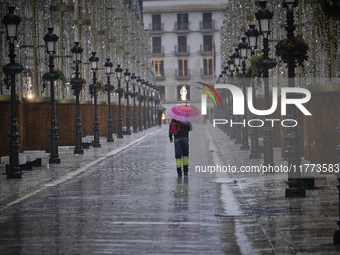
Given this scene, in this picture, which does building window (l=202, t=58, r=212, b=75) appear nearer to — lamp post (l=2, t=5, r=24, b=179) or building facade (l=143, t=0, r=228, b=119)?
building facade (l=143, t=0, r=228, b=119)

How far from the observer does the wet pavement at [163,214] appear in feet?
27.1

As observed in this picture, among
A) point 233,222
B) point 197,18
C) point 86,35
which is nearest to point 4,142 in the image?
point 233,222

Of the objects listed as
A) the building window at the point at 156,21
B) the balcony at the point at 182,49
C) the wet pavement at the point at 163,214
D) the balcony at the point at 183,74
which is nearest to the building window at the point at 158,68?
the balcony at the point at 183,74

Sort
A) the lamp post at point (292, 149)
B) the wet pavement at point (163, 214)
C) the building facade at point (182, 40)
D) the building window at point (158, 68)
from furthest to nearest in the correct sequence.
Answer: the building window at point (158, 68), the building facade at point (182, 40), the lamp post at point (292, 149), the wet pavement at point (163, 214)

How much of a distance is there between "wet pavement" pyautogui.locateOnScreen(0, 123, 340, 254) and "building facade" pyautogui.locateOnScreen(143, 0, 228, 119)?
9334cm

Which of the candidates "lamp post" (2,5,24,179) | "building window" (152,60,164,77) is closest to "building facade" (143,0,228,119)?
"building window" (152,60,164,77)

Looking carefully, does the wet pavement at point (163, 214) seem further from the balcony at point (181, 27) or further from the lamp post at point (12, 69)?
the balcony at point (181, 27)

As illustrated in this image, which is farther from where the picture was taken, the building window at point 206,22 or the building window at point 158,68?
the building window at point 158,68

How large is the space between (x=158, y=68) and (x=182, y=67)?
4005 millimetres

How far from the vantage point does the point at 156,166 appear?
20.8 m

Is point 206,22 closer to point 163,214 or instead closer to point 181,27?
point 181,27

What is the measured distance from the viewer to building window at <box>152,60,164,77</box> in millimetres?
111688

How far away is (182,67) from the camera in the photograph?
11125 centimetres

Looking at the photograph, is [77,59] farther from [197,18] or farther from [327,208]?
[197,18]
